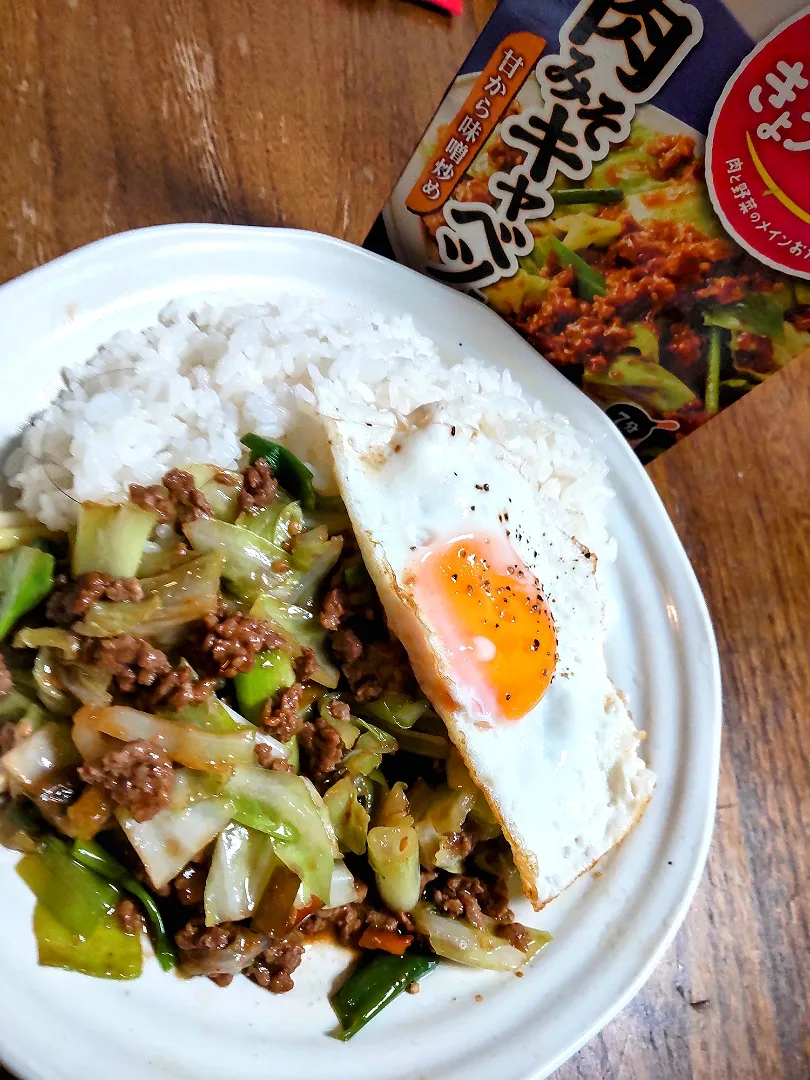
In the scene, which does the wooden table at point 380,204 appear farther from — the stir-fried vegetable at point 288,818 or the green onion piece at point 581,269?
the stir-fried vegetable at point 288,818

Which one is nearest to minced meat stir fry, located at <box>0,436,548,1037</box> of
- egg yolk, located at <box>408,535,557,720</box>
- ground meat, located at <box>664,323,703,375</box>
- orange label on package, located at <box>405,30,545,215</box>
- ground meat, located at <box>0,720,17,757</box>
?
ground meat, located at <box>0,720,17,757</box>

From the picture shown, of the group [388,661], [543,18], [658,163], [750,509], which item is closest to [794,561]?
[750,509]

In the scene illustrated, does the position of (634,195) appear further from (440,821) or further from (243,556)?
(440,821)

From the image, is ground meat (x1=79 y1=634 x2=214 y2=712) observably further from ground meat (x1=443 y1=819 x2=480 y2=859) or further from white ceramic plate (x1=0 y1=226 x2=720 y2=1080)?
ground meat (x1=443 y1=819 x2=480 y2=859)

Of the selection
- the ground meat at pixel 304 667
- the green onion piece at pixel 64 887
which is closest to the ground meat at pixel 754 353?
the ground meat at pixel 304 667

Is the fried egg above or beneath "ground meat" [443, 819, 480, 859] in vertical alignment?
above
